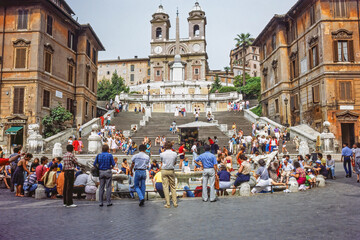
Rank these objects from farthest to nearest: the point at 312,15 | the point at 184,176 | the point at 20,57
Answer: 1. the point at 312,15
2. the point at 20,57
3. the point at 184,176

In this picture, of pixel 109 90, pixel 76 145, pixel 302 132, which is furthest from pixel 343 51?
pixel 109 90

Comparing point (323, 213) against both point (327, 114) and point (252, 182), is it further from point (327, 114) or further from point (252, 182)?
point (327, 114)

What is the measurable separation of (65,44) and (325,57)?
2508cm

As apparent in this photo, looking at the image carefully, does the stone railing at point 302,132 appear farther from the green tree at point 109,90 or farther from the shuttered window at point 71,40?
the green tree at point 109,90

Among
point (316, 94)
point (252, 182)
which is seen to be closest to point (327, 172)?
point (252, 182)

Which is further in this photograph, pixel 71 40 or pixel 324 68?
pixel 71 40

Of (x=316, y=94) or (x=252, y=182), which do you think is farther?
(x=316, y=94)

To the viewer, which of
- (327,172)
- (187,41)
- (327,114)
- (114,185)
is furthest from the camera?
(187,41)

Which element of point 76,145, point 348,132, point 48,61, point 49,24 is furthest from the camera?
point 49,24

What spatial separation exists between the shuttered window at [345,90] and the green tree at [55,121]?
24.4 meters

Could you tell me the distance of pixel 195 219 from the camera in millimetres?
6480

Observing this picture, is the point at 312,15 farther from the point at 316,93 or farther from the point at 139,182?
the point at 139,182

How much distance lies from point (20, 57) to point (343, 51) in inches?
1108

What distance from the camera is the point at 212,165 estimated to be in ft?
28.3
